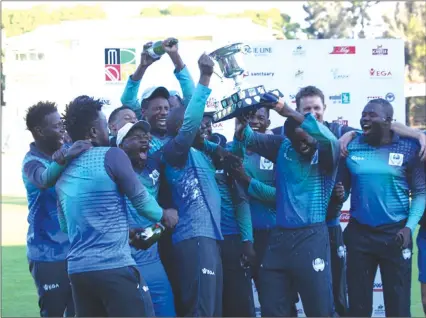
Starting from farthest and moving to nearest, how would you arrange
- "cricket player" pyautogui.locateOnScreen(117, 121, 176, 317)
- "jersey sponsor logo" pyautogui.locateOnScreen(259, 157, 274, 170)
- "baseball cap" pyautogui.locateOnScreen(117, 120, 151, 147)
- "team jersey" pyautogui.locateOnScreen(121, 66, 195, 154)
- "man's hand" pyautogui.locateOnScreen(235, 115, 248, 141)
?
"jersey sponsor logo" pyautogui.locateOnScreen(259, 157, 274, 170)
"team jersey" pyautogui.locateOnScreen(121, 66, 195, 154)
"man's hand" pyautogui.locateOnScreen(235, 115, 248, 141)
"cricket player" pyautogui.locateOnScreen(117, 121, 176, 317)
"baseball cap" pyautogui.locateOnScreen(117, 120, 151, 147)

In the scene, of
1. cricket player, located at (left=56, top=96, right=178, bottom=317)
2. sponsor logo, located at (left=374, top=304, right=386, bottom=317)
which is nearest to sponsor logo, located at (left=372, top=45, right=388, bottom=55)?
sponsor logo, located at (left=374, top=304, right=386, bottom=317)

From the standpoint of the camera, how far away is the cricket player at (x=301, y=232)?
5.64 m

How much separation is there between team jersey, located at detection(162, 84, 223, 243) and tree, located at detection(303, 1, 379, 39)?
146ft

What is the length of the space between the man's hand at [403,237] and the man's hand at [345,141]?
799 mm

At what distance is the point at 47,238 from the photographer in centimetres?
611

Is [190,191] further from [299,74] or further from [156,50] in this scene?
[299,74]

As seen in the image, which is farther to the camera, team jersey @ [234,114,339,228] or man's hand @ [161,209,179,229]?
team jersey @ [234,114,339,228]

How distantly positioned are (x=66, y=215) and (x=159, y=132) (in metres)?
1.63

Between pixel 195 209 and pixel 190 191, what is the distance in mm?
143

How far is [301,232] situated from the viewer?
5.72 m

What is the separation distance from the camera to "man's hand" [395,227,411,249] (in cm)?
620

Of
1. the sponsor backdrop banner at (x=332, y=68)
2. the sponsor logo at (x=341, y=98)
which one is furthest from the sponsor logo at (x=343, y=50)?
the sponsor logo at (x=341, y=98)

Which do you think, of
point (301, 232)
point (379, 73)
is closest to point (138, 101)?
point (301, 232)

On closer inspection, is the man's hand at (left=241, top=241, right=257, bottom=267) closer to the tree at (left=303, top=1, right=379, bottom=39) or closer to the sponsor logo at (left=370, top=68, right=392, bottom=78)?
the sponsor logo at (left=370, top=68, right=392, bottom=78)
